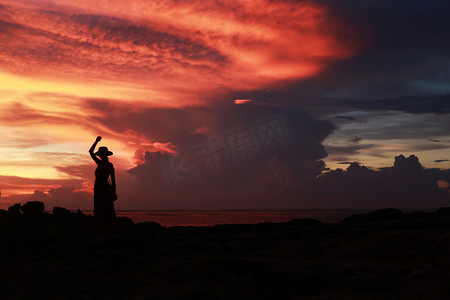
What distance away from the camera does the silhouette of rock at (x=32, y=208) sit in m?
25.4

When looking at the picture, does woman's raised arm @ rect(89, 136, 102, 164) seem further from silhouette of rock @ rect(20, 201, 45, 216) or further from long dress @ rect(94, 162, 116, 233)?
silhouette of rock @ rect(20, 201, 45, 216)

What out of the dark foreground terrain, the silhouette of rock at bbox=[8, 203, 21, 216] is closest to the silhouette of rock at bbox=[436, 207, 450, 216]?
the dark foreground terrain

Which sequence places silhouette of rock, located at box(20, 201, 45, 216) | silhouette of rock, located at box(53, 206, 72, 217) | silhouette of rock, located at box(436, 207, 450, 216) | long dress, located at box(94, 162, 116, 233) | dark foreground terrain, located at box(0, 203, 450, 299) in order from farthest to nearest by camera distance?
silhouette of rock, located at box(20, 201, 45, 216) < silhouette of rock, located at box(53, 206, 72, 217) < silhouette of rock, located at box(436, 207, 450, 216) < long dress, located at box(94, 162, 116, 233) < dark foreground terrain, located at box(0, 203, 450, 299)

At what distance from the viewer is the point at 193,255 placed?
9.99 meters

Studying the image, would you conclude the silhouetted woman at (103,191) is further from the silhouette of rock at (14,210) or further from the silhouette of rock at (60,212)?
the silhouette of rock at (14,210)

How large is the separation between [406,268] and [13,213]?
24.7 metres

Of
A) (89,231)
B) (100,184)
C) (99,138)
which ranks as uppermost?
(99,138)

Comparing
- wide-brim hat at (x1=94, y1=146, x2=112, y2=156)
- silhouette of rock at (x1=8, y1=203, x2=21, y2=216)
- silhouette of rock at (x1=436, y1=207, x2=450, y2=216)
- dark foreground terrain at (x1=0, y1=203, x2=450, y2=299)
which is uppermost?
wide-brim hat at (x1=94, y1=146, x2=112, y2=156)

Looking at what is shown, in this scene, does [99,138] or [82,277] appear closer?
[82,277]

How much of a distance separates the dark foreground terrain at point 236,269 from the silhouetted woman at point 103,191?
0.54 m

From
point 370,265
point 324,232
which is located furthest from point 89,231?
point 370,265

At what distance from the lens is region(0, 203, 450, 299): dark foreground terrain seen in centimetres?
624

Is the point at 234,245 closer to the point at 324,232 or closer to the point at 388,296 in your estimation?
the point at 324,232

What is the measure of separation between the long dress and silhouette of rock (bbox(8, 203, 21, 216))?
15.6m
